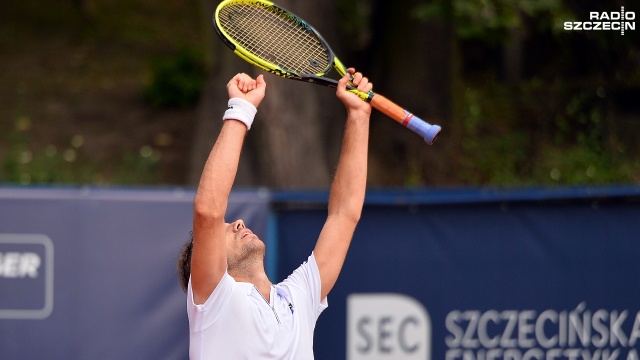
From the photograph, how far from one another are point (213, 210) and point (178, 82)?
10415 millimetres

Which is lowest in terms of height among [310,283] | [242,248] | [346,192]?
[310,283]

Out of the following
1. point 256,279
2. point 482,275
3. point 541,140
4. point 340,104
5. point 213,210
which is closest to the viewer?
point 213,210

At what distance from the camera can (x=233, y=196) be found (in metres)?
5.27

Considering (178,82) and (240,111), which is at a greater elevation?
(178,82)

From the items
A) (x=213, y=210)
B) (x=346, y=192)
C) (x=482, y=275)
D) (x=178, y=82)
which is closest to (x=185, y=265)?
(x=213, y=210)

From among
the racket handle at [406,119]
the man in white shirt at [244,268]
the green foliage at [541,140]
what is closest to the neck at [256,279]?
the man in white shirt at [244,268]

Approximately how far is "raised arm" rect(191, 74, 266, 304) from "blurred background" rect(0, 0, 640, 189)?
17.6 feet

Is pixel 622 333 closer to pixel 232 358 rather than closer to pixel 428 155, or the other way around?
pixel 232 358

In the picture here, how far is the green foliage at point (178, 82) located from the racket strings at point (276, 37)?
363 inches

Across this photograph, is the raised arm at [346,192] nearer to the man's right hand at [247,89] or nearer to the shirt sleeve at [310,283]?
the shirt sleeve at [310,283]

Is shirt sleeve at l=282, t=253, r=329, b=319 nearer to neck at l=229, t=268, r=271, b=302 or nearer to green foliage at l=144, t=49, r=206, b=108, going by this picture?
neck at l=229, t=268, r=271, b=302

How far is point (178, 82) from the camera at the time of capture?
531 inches

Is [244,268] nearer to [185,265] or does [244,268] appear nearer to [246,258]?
[246,258]

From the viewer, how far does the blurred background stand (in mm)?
9281
